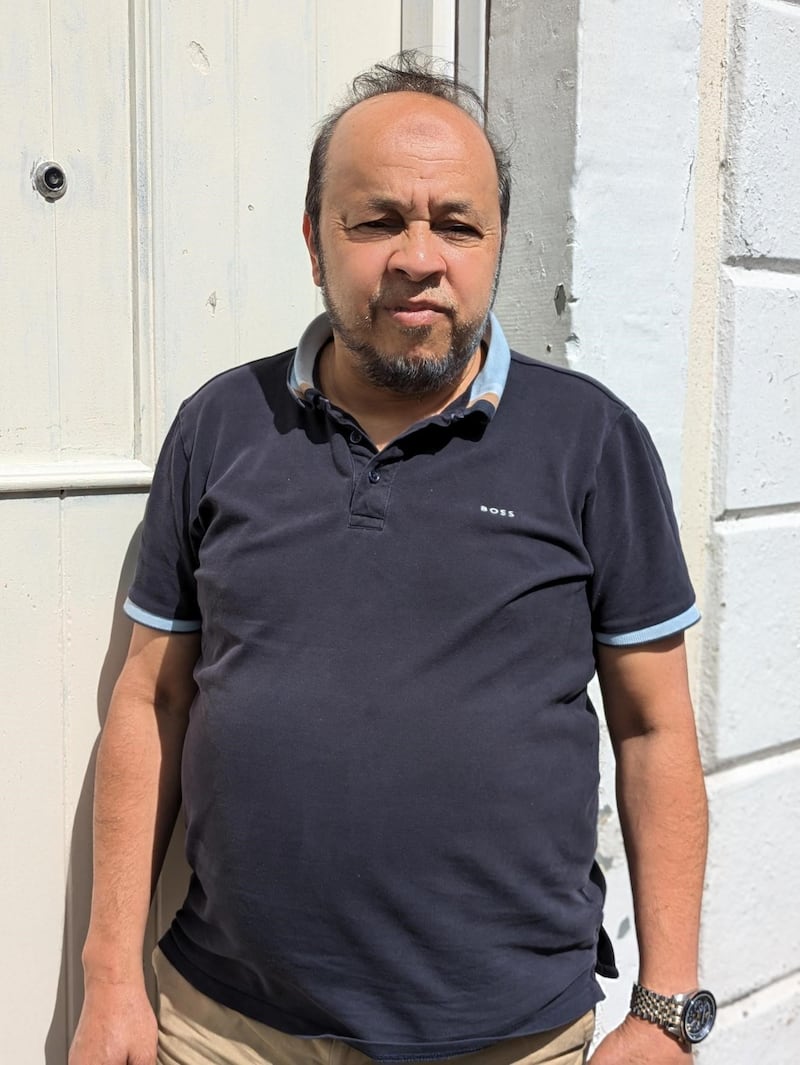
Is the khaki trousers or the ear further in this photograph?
the ear

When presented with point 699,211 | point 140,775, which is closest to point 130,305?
point 140,775

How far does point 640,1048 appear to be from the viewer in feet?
4.78

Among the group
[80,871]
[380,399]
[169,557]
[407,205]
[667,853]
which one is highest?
[407,205]

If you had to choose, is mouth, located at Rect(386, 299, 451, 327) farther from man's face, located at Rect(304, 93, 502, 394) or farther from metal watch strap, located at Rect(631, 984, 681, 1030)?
metal watch strap, located at Rect(631, 984, 681, 1030)

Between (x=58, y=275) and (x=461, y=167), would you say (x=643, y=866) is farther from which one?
(x=58, y=275)

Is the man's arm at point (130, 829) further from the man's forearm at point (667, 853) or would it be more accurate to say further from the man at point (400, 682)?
the man's forearm at point (667, 853)

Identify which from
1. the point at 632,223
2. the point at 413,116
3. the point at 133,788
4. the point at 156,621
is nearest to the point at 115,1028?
the point at 133,788

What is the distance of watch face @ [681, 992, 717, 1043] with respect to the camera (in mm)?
1464

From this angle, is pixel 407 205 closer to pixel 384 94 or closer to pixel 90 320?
pixel 384 94

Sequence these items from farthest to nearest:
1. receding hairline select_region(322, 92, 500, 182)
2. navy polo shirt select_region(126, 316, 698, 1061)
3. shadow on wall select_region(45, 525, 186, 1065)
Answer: shadow on wall select_region(45, 525, 186, 1065), receding hairline select_region(322, 92, 500, 182), navy polo shirt select_region(126, 316, 698, 1061)

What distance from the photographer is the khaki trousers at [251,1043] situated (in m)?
1.41

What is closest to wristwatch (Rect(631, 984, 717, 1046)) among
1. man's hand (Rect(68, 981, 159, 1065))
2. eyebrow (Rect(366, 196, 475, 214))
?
man's hand (Rect(68, 981, 159, 1065))

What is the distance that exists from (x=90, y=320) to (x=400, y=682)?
27.3 inches

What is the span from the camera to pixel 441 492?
142 centimetres
